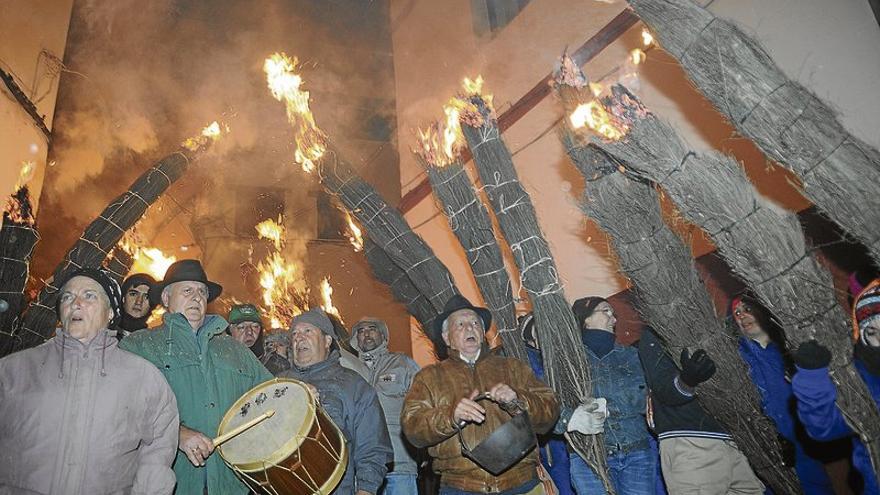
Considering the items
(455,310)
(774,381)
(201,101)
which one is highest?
(201,101)

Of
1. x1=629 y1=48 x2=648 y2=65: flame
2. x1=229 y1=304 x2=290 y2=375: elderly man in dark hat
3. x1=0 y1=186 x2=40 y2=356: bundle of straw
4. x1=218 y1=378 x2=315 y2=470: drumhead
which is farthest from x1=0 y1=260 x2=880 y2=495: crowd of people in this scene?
x1=629 y1=48 x2=648 y2=65: flame

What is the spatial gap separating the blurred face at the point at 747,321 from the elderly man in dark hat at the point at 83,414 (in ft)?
9.75

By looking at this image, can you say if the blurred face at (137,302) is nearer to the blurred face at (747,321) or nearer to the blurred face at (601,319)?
the blurred face at (601,319)

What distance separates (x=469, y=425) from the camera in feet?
8.86

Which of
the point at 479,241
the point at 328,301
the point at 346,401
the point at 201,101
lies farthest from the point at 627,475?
the point at 201,101

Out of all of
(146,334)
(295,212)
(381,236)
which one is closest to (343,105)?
(295,212)

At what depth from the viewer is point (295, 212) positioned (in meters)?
9.44

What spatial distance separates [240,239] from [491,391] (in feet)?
24.5

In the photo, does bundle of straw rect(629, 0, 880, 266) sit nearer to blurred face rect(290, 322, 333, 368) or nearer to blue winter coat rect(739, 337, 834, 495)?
blue winter coat rect(739, 337, 834, 495)

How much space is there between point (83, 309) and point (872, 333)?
3345 mm

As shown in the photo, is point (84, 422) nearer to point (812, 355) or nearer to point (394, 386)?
point (394, 386)

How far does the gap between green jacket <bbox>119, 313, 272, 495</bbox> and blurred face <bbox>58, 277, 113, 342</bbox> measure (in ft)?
0.98

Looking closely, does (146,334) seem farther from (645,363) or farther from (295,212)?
(295,212)

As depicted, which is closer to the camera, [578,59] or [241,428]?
[241,428]
